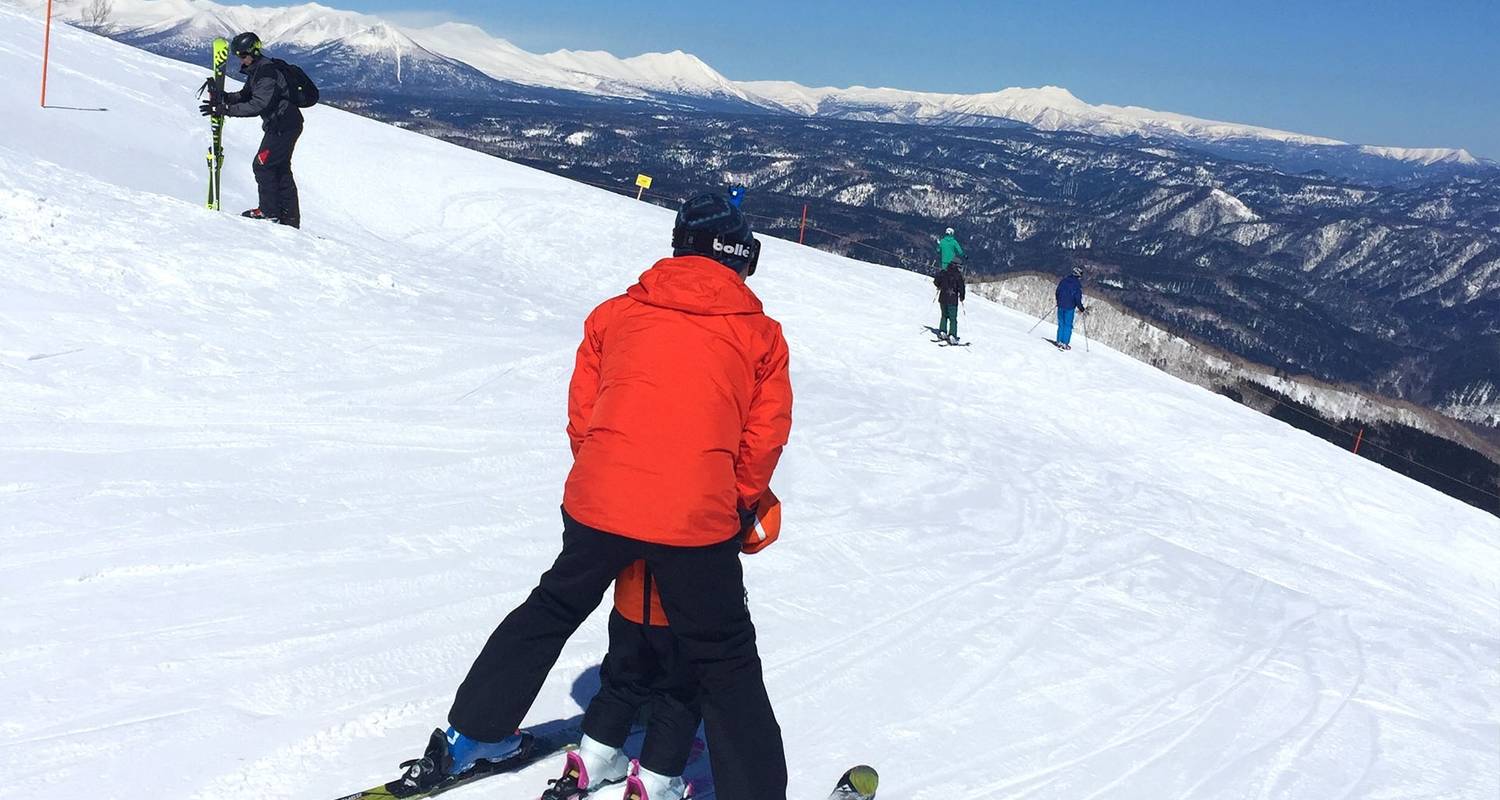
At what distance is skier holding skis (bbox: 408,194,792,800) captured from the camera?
252cm

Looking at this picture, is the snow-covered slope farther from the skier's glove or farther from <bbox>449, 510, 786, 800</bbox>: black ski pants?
the skier's glove

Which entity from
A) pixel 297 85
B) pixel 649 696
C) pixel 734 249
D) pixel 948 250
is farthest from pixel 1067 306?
pixel 649 696

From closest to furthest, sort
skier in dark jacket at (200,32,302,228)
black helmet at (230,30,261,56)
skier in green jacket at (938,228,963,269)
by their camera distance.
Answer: black helmet at (230,30,261,56), skier in dark jacket at (200,32,302,228), skier in green jacket at (938,228,963,269)

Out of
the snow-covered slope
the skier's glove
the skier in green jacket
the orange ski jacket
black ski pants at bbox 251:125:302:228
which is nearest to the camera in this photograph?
the orange ski jacket

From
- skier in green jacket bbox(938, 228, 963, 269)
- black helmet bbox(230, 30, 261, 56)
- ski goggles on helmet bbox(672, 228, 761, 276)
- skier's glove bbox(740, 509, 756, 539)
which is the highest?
black helmet bbox(230, 30, 261, 56)

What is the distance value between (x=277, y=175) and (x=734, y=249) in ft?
28.6

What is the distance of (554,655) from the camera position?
8.91 ft

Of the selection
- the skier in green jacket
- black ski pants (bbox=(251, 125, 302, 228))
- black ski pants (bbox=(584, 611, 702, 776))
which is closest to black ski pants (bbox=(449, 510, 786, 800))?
black ski pants (bbox=(584, 611, 702, 776))

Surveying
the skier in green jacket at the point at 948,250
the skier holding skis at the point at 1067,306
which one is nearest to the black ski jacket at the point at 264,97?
the skier in green jacket at the point at 948,250

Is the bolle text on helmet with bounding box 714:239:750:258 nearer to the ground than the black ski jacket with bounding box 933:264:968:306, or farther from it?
farther from it

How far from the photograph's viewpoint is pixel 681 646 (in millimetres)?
2658

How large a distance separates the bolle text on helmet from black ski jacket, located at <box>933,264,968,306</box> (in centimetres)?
1201

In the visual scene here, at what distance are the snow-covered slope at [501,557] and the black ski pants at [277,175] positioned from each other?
76 cm

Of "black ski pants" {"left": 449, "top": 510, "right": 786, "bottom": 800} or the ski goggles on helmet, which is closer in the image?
"black ski pants" {"left": 449, "top": 510, "right": 786, "bottom": 800}
